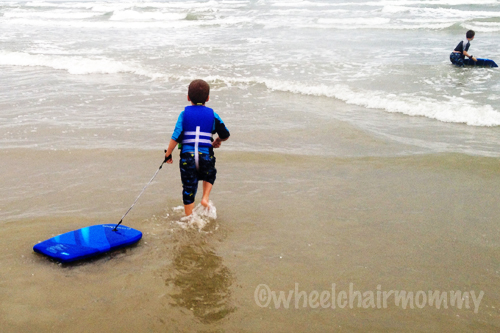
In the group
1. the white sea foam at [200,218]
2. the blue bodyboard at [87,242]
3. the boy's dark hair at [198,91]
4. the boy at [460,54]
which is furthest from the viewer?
the boy at [460,54]

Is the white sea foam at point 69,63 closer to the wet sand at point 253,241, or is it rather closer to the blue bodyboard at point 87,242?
the wet sand at point 253,241

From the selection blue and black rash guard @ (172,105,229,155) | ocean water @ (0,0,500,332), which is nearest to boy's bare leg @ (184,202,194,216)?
ocean water @ (0,0,500,332)

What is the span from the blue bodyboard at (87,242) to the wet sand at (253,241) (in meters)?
0.09

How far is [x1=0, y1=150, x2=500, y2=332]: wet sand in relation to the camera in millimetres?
3152

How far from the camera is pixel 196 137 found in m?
4.28

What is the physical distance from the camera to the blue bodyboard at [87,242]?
3654 millimetres

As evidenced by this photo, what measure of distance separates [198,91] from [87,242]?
66.2 inches

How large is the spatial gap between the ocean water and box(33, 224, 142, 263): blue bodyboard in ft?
0.33

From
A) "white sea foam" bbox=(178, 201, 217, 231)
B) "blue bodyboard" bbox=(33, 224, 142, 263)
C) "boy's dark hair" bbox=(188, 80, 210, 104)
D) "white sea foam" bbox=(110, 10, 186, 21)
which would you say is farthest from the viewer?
"white sea foam" bbox=(110, 10, 186, 21)

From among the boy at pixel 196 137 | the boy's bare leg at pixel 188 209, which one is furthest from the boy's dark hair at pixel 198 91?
the boy's bare leg at pixel 188 209

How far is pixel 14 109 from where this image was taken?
8562 millimetres

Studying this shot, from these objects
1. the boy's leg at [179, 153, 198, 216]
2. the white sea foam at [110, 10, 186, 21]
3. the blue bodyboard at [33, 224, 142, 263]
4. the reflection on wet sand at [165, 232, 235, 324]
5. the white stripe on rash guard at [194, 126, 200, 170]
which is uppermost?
the white sea foam at [110, 10, 186, 21]

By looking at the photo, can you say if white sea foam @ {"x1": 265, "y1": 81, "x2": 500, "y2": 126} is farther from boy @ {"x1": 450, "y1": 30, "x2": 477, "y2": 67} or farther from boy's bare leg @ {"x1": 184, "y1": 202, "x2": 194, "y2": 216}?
boy's bare leg @ {"x1": 184, "y1": 202, "x2": 194, "y2": 216}

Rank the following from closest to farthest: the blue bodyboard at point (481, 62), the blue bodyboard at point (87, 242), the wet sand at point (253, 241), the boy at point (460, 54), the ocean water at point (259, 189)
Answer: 1. the wet sand at point (253, 241)
2. the ocean water at point (259, 189)
3. the blue bodyboard at point (87, 242)
4. the blue bodyboard at point (481, 62)
5. the boy at point (460, 54)
